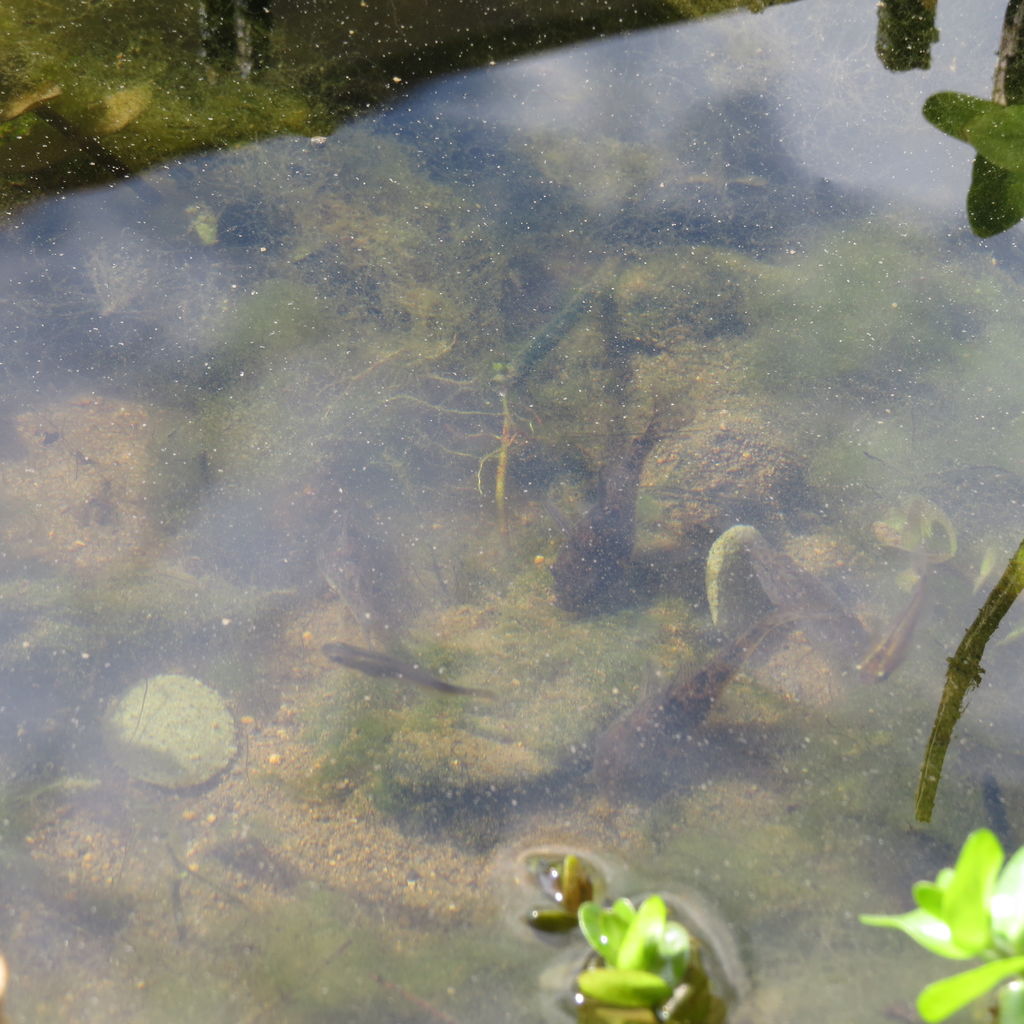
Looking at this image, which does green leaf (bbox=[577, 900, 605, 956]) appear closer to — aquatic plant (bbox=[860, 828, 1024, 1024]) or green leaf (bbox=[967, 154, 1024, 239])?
aquatic plant (bbox=[860, 828, 1024, 1024])

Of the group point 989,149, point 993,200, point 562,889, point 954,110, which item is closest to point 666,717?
point 562,889

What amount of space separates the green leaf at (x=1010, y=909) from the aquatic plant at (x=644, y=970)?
52 centimetres

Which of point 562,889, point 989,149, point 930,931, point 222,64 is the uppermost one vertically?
point 222,64

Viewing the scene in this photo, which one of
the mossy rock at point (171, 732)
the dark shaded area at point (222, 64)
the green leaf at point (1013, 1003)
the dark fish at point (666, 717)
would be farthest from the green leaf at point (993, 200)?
the mossy rock at point (171, 732)

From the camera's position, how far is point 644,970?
1466 millimetres

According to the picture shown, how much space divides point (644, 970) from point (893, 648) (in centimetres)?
115

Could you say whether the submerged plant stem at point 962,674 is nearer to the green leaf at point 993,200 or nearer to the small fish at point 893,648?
the small fish at point 893,648

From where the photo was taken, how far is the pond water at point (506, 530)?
5.90ft

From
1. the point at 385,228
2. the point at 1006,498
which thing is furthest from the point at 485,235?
the point at 1006,498

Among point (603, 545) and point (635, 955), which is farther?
point (603, 545)

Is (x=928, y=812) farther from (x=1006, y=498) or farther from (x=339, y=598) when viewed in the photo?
(x=339, y=598)

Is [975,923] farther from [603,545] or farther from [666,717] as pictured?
[603,545]

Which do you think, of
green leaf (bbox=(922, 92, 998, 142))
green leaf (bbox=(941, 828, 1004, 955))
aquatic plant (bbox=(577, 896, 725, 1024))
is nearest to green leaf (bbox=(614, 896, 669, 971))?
aquatic plant (bbox=(577, 896, 725, 1024))

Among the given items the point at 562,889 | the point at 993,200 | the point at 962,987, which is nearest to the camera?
the point at 962,987
